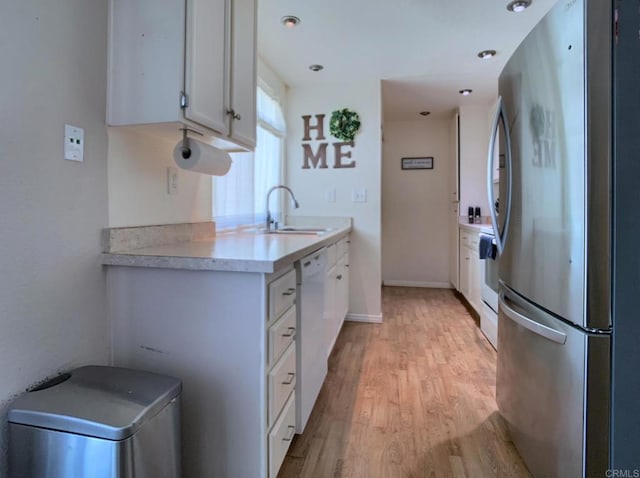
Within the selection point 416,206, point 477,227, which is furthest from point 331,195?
point 416,206

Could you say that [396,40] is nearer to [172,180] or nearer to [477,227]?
[477,227]

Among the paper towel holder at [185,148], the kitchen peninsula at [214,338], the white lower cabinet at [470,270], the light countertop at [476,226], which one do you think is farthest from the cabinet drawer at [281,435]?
the white lower cabinet at [470,270]

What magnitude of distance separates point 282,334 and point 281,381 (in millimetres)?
167

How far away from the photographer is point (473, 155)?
4137 mm

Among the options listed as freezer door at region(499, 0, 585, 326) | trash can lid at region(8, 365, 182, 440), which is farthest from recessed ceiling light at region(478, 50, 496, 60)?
trash can lid at region(8, 365, 182, 440)

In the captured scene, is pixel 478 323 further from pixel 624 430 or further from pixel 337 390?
pixel 624 430

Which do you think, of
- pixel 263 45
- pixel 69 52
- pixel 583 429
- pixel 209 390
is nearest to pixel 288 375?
pixel 209 390

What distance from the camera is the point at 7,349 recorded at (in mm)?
964

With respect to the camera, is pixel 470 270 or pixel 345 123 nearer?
pixel 345 123

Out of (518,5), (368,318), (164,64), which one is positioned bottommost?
(368,318)

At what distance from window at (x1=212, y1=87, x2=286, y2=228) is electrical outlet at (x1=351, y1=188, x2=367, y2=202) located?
696 millimetres

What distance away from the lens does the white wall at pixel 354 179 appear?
3264 mm

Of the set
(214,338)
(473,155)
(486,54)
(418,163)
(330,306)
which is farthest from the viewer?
(418,163)

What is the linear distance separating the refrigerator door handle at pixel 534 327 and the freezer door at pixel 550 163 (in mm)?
68
